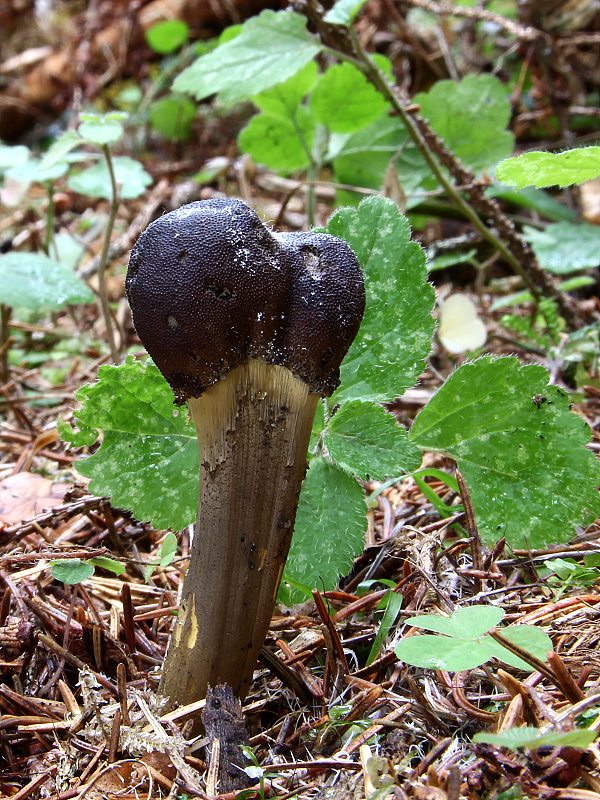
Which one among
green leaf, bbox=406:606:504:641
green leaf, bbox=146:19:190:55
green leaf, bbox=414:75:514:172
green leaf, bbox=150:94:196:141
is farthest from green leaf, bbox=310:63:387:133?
green leaf, bbox=146:19:190:55

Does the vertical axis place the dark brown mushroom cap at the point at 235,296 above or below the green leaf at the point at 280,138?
above

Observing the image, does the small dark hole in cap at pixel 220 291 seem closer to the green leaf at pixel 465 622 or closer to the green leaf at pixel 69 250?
the green leaf at pixel 465 622

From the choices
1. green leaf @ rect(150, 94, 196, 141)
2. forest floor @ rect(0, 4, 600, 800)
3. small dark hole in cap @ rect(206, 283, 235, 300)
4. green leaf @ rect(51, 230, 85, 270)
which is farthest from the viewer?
green leaf @ rect(150, 94, 196, 141)

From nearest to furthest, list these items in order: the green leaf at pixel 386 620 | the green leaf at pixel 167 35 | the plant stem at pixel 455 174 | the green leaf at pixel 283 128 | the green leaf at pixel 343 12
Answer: the green leaf at pixel 386 620 → the green leaf at pixel 343 12 → the plant stem at pixel 455 174 → the green leaf at pixel 283 128 → the green leaf at pixel 167 35

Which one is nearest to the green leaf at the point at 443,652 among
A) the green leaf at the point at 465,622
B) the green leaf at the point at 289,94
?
the green leaf at the point at 465,622

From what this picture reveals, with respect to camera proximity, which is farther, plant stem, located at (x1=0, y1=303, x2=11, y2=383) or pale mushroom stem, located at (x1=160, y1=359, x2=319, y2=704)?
plant stem, located at (x1=0, y1=303, x2=11, y2=383)

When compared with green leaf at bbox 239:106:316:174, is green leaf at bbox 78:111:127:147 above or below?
above

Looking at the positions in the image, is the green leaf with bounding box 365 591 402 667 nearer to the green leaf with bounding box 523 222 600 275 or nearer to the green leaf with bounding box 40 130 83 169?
the green leaf with bounding box 40 130 83 169
